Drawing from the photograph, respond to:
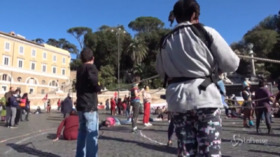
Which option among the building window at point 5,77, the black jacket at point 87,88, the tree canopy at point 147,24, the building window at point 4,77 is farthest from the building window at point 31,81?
the black jacket at point 87,88

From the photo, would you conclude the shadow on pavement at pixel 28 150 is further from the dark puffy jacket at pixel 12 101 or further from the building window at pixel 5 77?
the building window at pixel 5 77

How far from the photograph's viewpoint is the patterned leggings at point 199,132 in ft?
7.24

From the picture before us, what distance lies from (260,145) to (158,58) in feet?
17.8

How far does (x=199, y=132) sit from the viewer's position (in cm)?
227

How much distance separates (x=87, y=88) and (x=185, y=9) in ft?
9.19

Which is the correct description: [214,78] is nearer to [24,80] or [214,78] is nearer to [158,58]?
[158,58]

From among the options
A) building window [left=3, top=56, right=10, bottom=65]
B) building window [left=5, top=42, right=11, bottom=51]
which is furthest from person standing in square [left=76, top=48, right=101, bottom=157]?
building window [left=5, top=42, right=11, bottom=51]

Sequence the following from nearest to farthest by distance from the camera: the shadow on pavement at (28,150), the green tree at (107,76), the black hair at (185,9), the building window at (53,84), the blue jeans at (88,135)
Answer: the black hair at (185,9)
the blue jeans at (88,135)
the shadow on pavement at (28,150)
the green tree at (107,76)
the building window at (53,84)

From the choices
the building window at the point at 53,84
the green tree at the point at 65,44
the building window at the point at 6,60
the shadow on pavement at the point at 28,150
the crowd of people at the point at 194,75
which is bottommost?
the shadow on pavement at the point at 28,150

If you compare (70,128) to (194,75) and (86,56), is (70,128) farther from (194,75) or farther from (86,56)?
(194,75)

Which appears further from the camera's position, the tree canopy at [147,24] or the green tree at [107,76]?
the tree canopy at [147,24]

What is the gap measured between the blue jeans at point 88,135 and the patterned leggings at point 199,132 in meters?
2.57

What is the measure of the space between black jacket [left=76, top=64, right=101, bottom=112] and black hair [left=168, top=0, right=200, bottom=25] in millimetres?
2525

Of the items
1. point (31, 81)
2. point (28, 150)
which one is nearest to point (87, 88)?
point (28, 150)
